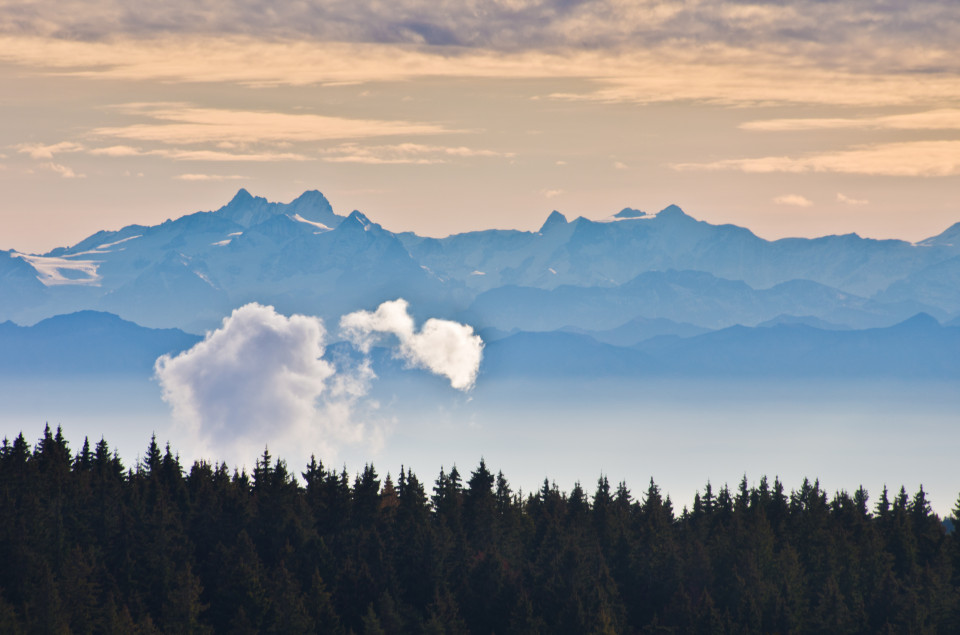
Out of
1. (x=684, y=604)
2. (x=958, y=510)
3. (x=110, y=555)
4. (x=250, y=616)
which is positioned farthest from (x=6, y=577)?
(x=958, y=510)

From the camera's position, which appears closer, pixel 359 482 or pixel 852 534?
pixel 359 482

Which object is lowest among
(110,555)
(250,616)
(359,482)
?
(250,616)

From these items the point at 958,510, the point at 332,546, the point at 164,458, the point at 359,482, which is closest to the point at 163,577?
the point at 332,546

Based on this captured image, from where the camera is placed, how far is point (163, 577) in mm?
126750

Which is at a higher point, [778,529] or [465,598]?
[778,529]

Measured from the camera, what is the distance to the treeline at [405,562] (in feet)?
396

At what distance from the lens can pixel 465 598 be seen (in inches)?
5266

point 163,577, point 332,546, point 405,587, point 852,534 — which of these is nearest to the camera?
point 163,577

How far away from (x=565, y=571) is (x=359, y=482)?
3786 centimetres

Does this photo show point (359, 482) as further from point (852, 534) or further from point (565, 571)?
point (852, 534)

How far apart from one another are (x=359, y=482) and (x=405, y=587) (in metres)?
26.4

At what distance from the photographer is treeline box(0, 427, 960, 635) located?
121 metres

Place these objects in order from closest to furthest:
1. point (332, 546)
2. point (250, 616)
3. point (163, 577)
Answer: point (250, 616)
point (163, 577)
point (332, 546)

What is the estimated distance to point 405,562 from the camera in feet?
455
